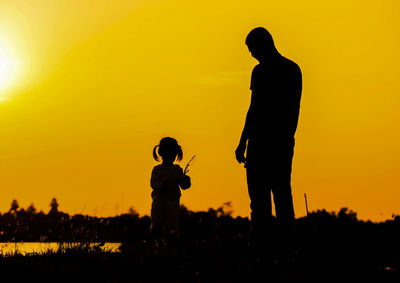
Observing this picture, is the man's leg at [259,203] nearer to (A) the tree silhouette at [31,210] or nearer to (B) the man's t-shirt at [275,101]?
(B) the man's t-shirt at [275,101]

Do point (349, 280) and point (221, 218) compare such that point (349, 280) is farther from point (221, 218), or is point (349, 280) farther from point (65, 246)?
point (221, 218)

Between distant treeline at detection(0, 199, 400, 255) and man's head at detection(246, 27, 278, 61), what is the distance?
229cm

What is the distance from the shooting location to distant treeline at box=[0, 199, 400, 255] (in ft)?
38.5

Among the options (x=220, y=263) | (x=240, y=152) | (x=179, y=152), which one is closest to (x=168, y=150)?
(x=179, y=152)

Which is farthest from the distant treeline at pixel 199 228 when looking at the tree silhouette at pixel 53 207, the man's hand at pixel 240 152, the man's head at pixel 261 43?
the man's head at pixel 261 43

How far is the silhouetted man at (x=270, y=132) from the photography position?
9609mm

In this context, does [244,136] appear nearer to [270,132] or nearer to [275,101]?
[270,132]

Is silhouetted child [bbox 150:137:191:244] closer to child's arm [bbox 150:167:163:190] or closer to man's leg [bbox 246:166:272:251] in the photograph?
child's arm [bbox 150:167:163:190]

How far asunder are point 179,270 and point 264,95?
282 cm

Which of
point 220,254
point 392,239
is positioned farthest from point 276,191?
point 392,239

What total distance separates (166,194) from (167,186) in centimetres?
13

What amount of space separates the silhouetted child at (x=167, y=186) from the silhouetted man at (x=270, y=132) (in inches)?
89.9

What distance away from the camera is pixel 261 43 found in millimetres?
9617

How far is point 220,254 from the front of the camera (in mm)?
9602
